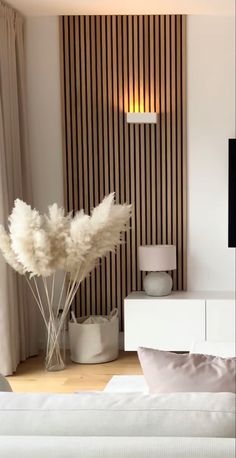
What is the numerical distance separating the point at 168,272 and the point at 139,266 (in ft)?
1.27

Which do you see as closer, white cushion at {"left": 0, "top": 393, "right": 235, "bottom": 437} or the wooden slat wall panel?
white cushion at {"left": 0, "top": 393, "right": 235, "bottom": 437}

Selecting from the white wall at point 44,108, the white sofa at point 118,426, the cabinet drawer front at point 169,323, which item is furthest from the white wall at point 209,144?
the white sofa at point 118,426

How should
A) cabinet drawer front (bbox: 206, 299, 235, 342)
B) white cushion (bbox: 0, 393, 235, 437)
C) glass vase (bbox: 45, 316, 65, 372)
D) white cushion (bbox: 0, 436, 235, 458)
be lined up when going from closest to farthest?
white cushion (bbox: 0, 436, 235, 458)
white cushion (bbox: 0, 393, 235, 437)
glass vase (bbox: 45, 316, 65, 372)
cabinet drawer front (bbox: 206, 299, 235, 342)

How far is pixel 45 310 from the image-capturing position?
5902 mm

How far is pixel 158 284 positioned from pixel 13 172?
Answer: 1433 millimetres

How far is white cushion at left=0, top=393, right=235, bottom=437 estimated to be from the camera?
1.75 m

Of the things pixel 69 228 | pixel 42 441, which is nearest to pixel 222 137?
pixel 69 228

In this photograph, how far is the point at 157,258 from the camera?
5.46 m

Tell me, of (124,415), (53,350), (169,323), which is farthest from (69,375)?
(124,415)

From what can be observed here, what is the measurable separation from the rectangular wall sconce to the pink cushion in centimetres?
369

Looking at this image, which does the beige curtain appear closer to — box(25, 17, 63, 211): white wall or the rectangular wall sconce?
box(25, 17, 63, 211): white wall

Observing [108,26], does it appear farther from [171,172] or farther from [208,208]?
[208,208]

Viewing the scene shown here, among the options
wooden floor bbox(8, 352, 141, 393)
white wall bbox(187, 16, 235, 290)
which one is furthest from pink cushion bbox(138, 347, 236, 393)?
white wall bbox(187, 16, 235, 290)

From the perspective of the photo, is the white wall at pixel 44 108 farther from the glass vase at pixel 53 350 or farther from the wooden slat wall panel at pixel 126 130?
the glass vase at pixel 53 350
